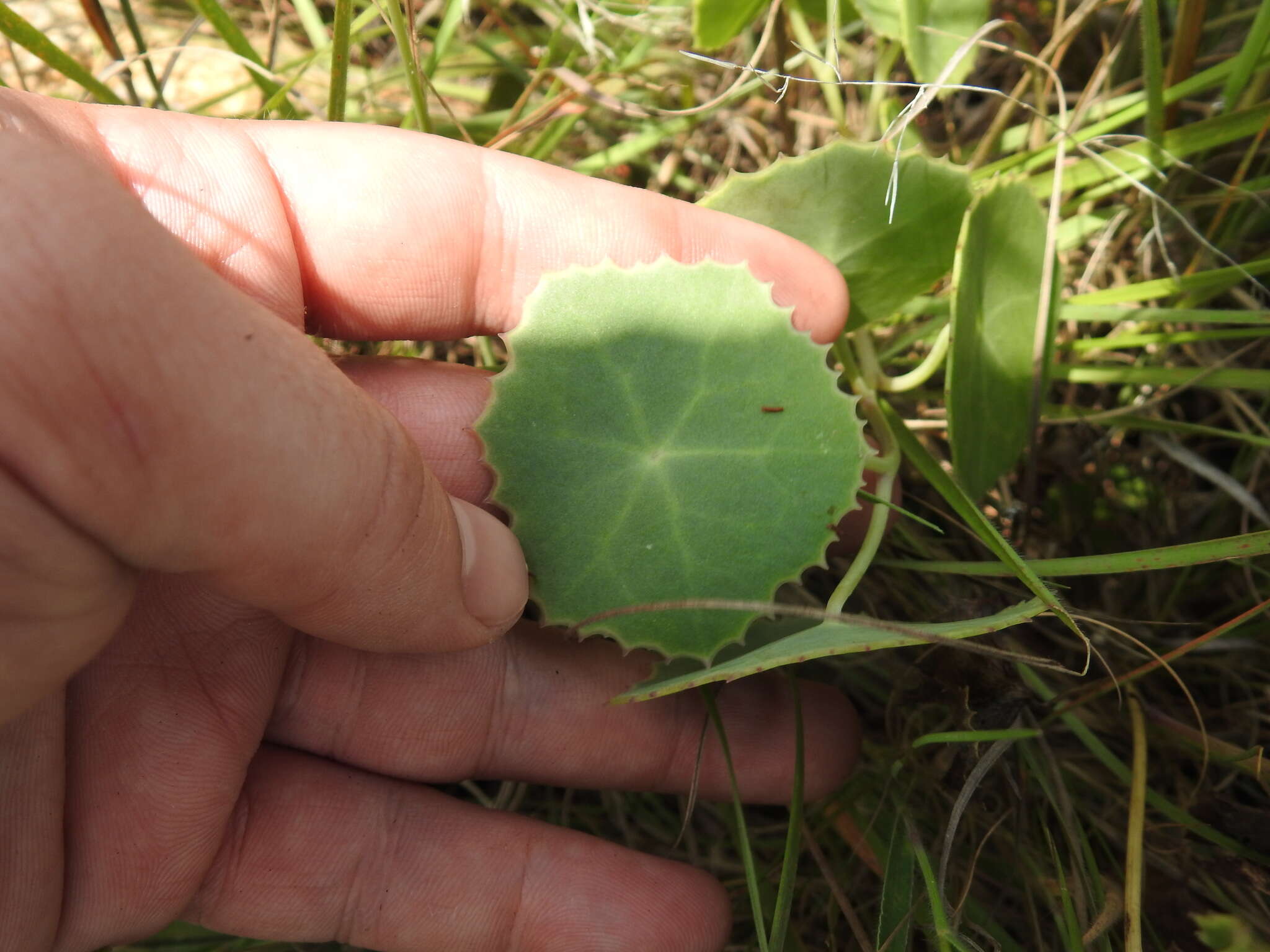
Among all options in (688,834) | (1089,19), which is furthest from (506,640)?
(1089,19)

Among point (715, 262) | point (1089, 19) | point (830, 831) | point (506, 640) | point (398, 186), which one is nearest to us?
point (715, 262)

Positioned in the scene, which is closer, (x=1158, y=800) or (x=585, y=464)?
(x=585, y=464)

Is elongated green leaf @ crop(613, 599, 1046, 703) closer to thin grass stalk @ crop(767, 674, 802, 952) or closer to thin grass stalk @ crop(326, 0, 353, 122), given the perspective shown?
thin grass stalk @ crop(767, 674, 802, 952)

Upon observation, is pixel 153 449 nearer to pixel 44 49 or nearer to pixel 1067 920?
pixel 44 49

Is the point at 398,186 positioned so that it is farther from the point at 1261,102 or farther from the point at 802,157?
the point at 1261,102

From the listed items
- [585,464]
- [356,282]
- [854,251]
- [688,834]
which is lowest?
[688,834]

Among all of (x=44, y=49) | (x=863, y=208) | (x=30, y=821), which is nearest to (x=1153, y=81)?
(x=863, y=208)

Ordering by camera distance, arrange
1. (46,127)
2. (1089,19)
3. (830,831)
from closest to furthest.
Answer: (46,127), (830,831), (1089,19)

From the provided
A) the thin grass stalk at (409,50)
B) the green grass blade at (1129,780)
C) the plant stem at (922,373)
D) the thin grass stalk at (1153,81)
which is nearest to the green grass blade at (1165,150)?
the thin grass stalk at (1153,81)
